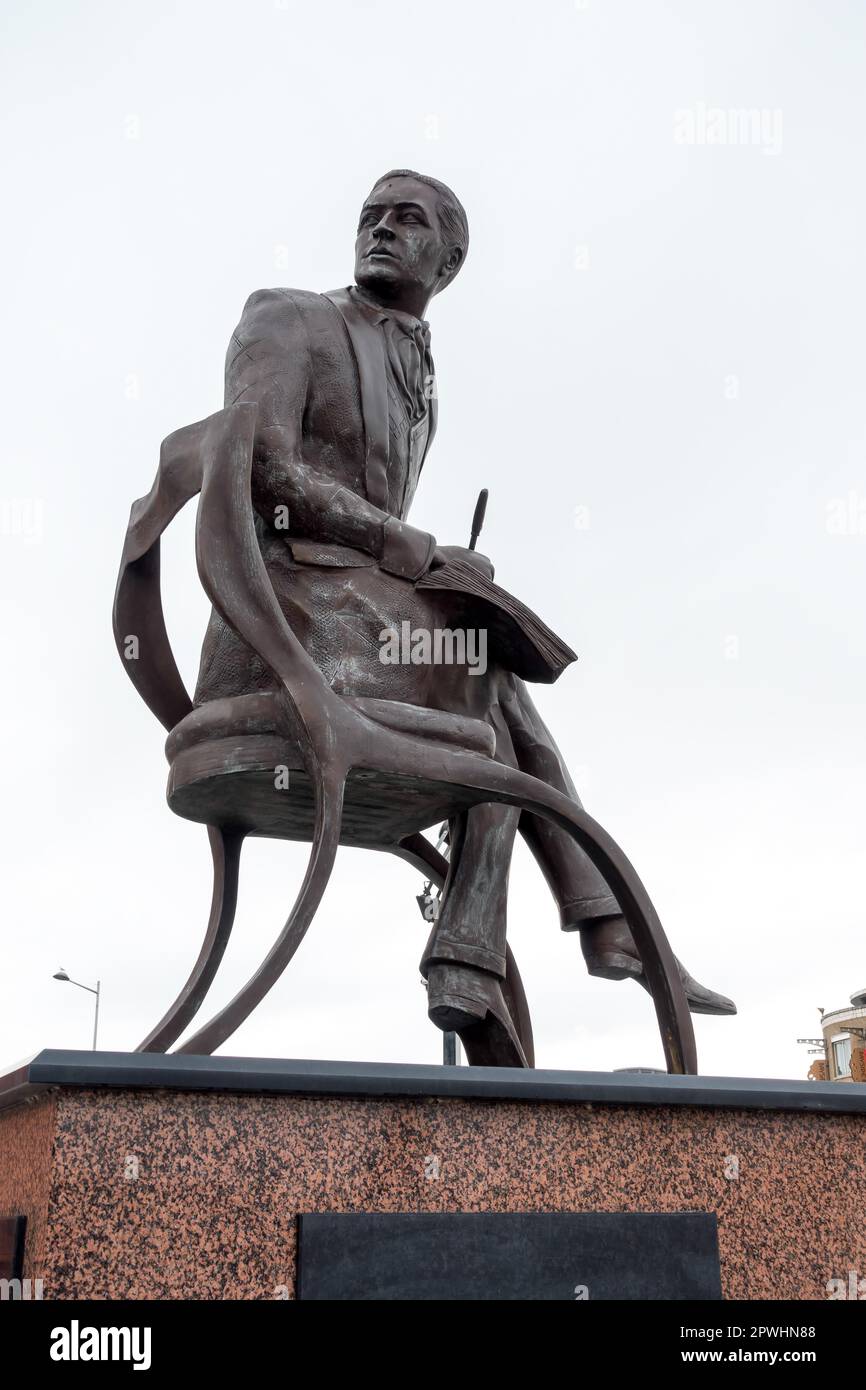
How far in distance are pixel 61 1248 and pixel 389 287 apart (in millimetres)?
3618

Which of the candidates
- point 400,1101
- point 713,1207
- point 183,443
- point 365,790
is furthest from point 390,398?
point 713,1207

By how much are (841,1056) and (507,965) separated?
1341 inches

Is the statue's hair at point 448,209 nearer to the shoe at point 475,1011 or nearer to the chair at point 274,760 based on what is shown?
the chair at point 274,760

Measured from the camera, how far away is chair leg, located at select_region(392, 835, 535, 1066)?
546cm

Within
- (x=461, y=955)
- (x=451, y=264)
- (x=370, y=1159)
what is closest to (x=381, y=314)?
(x=451, y=264)

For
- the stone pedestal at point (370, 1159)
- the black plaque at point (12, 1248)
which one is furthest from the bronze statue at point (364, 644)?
the black plaque at point (12, 1248)

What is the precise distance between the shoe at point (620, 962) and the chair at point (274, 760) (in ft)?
0.66

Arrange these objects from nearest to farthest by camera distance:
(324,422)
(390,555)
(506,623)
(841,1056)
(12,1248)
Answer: (12,1248) → (390,555) → (506,623) → (324,422) → (841,1056)

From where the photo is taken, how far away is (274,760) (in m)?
4.43

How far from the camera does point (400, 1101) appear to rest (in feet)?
12.7

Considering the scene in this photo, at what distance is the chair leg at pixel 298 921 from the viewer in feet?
13.3

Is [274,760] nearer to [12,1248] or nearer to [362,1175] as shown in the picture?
[362,1175]

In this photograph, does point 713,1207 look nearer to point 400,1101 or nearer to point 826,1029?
point 400,1101
